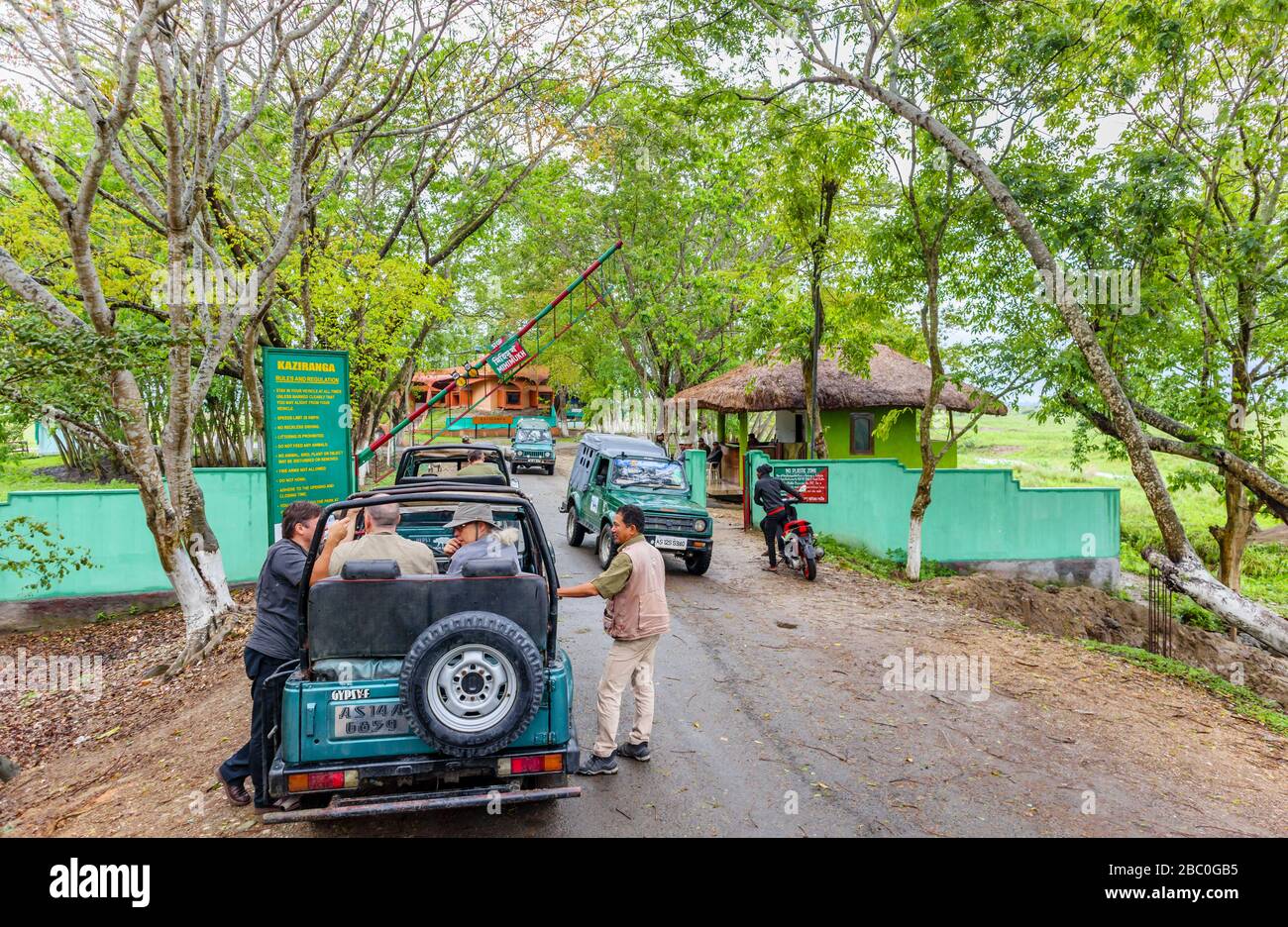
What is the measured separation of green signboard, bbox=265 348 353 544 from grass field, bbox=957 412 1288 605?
33.4 feet

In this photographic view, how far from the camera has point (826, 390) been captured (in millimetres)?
20469

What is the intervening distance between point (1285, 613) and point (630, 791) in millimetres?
17668

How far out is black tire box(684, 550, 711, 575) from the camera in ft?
38.8

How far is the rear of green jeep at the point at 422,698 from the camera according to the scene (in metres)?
3.87

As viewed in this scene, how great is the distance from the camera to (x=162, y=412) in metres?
20.7

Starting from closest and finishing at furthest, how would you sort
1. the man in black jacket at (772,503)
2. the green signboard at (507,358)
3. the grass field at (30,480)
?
the man in black jacket at (772,503), the green signboard at (507,358), the grass field at (30,480)

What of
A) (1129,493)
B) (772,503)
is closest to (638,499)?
(772,503)

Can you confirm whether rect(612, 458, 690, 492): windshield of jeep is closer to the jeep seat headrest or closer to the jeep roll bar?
the jeep roll bar

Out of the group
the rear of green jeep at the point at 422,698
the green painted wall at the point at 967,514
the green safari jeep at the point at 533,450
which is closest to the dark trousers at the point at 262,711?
the rear of green jeep at the point at 422,698

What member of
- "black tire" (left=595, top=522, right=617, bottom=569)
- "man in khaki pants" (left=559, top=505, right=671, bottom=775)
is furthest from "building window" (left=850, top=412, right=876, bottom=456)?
"man in khaki pants" (left=559, top=505, right=671, bottom=775)

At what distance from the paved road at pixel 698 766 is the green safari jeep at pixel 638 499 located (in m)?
1.98

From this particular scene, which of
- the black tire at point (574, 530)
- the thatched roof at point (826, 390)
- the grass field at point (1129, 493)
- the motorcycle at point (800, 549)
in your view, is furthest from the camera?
the thatched roof at point (826, 390)

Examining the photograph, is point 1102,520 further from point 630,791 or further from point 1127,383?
point 630,791

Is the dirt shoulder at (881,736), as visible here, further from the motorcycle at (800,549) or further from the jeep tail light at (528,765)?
the motorcycle at (800,549)
